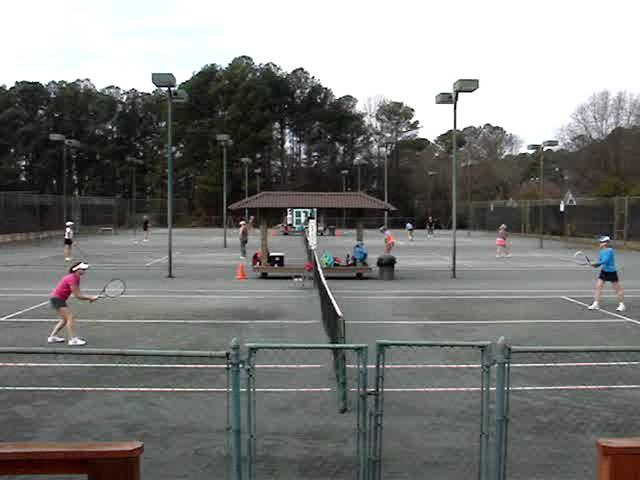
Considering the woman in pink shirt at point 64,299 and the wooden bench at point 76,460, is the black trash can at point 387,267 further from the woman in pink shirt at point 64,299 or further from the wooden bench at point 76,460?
the wooden bench at point 76,460

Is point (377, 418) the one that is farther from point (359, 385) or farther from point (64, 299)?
point (64, 299)

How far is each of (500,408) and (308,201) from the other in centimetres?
2320

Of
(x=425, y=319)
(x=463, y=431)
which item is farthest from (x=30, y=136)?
(x=463, y=431)

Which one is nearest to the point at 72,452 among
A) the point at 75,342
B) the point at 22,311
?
the point at 75,342

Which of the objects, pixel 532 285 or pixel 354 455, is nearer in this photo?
pixel 354 455

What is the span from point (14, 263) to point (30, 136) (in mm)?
66144

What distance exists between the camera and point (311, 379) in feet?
32.8

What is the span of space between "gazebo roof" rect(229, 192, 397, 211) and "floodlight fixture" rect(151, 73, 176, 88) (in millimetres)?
5533

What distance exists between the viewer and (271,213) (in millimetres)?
28859

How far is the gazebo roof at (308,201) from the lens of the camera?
27734 millimetres

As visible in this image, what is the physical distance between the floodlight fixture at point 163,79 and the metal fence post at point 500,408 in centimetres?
2066

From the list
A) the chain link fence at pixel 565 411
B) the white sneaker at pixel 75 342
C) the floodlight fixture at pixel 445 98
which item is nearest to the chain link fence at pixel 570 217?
the floodlight fixture at pixel 445 98

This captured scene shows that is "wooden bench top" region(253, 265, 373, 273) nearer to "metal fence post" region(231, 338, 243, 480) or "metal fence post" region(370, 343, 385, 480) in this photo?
"metal fence post" region(370, 343, 385, 480)

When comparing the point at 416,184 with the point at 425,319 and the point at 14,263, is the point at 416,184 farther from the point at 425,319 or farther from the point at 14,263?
the point at 425,319
